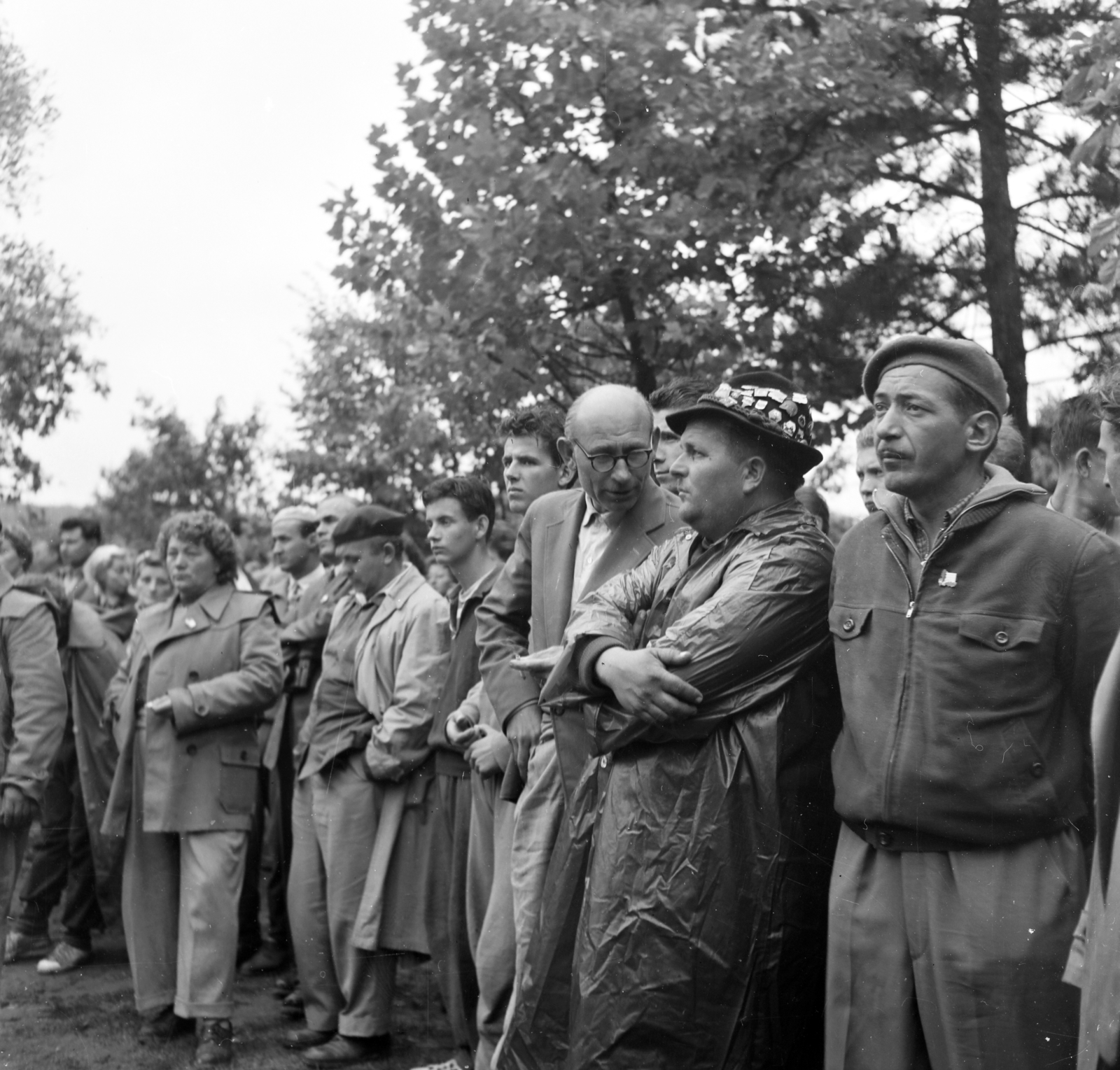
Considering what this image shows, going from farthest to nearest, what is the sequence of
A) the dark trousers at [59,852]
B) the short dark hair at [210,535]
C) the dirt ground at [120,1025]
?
the dark trousers at [59,852] → the short dark hair at [210,535] → the dirt ground at [120,1025]

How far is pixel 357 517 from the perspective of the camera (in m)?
6.16

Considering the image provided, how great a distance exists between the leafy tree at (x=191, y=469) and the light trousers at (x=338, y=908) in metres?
16.7

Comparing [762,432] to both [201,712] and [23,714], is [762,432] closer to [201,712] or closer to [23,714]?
[201,712]

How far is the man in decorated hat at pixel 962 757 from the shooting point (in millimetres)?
2859

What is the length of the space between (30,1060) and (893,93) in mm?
5697

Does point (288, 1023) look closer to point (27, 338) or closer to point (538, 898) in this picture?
point (538, 898)

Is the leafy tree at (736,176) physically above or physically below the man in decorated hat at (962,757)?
above

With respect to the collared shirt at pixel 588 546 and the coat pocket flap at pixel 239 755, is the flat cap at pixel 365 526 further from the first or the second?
the collared shirt at pixel 588 546

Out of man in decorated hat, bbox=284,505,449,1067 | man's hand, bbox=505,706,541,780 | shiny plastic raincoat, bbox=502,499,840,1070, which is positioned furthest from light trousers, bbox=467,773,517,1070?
shiny plastic raincoat, bbox=502,499,840,1070

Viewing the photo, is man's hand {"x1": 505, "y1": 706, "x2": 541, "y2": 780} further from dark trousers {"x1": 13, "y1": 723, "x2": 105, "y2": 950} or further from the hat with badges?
dark trousers {"x1": 13, "y1": 723, "x2": 105, "y2": 950}

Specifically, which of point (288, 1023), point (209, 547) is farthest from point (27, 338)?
point (288, 1023)

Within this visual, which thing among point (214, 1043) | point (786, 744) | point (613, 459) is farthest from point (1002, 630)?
point (214, 1043)

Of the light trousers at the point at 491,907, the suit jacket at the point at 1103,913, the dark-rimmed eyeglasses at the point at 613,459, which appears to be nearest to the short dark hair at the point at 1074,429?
the dark-rimmed eyeglasses at the point at 613,459

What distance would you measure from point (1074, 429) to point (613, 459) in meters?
1.32
